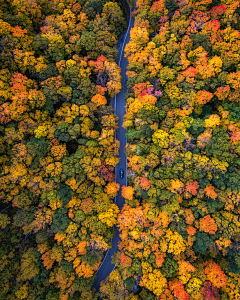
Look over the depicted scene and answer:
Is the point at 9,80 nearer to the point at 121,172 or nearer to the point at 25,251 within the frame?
the point at 121,172

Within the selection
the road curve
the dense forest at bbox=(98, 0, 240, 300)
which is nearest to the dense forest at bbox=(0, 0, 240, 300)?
the dense forest at bbox=(98, 0, 240, 300)

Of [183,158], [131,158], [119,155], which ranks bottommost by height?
[119,155]

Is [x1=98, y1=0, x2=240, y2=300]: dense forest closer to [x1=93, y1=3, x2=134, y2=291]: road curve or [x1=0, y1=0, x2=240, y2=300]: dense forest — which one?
[x1=0, y1=0, x2=240, y2=300]: dense forest

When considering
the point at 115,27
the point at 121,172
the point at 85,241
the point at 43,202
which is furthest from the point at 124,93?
the point at 85,241

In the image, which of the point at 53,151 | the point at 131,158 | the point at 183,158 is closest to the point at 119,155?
the point at 131,158

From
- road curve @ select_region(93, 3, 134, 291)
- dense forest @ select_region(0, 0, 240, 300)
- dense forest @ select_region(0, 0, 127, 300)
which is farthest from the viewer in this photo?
road curve @ select_region(93, 3, 134, 291)

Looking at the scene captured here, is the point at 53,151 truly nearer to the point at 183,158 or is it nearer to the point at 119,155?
the point at 119,155

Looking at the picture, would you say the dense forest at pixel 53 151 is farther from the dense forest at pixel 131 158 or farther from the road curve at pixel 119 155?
the road curve at pixel 119 155
